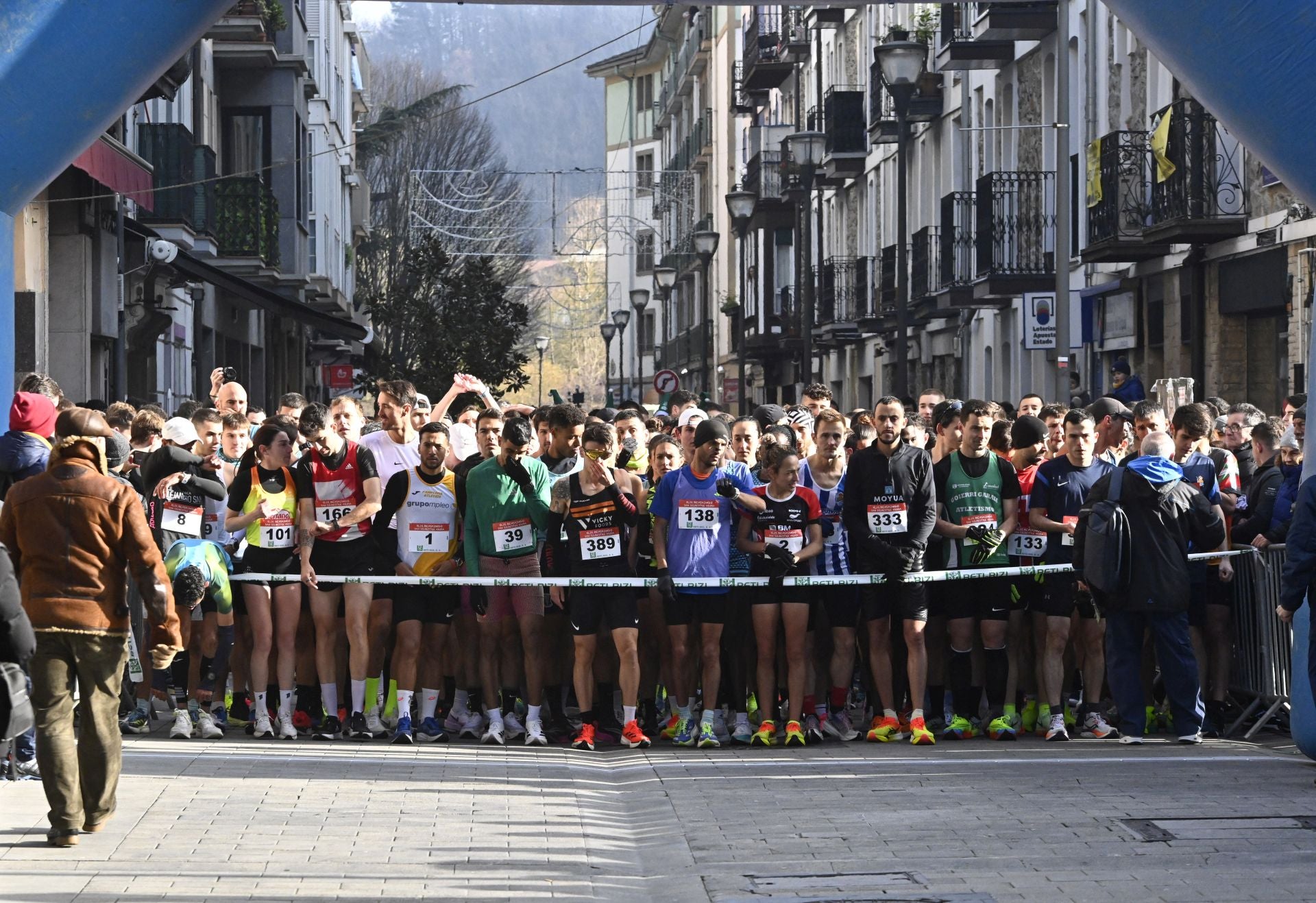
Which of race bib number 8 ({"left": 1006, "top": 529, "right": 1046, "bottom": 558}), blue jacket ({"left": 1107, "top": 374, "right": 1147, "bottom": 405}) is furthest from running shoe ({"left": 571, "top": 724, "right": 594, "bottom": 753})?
blue jacket ({"left": 1107, "top": 374, "right": 1147, "bottom": 405})

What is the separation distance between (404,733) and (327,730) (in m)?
0.50

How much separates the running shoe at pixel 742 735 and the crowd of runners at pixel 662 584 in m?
0.02

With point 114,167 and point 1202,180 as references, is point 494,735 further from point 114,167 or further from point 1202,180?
point 1202,180

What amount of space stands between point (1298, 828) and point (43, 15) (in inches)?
259

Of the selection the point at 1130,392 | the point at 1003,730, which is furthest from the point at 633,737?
the point at 1130,392

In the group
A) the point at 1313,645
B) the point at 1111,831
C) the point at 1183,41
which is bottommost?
the point at 1111,831

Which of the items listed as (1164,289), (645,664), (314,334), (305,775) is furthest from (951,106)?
(305,775)

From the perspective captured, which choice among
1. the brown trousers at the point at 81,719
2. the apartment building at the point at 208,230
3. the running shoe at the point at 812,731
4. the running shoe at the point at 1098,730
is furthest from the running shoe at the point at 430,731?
the apartment building at the point at 208,230

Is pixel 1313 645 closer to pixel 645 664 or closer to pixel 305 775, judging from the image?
pixel 645 664

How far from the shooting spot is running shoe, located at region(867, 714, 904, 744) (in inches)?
489

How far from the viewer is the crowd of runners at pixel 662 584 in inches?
485

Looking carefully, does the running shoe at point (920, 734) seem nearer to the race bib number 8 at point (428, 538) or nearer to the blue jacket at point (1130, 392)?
the race bib number 8 at point (428, 538)

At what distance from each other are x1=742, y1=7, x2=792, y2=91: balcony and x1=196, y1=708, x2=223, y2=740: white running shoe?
4443 centimetres

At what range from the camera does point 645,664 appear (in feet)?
42.1
